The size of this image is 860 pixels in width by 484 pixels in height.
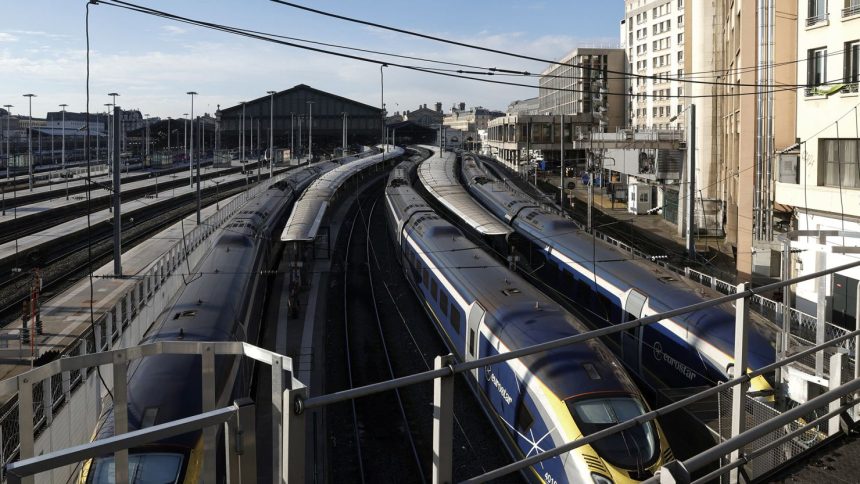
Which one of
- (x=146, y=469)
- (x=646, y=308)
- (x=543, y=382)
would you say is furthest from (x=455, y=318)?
(x=146, y=469)

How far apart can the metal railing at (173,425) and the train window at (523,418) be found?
6.95m

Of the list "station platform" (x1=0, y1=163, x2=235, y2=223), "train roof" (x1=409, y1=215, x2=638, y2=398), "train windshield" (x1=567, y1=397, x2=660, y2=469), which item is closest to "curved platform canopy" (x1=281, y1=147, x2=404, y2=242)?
"train roof" (x1=409, y1=215, x2=638, y2=398)

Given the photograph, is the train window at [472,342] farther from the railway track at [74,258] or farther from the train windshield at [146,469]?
the railway track at [74,258]

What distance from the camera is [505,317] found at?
42.1ft

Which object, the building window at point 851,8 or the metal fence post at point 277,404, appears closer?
the metal fence post at point 277,404

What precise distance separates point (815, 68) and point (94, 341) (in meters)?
18.8

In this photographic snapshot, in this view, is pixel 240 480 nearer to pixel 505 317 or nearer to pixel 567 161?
pixel 505 317

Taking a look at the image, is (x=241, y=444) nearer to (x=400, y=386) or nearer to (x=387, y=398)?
(x=400, y=386)

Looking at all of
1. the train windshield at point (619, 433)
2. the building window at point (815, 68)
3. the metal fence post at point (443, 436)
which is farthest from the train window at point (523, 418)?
the building window at point (815, 68)

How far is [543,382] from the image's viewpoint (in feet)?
34.0

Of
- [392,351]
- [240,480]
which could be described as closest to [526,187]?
[392,351]

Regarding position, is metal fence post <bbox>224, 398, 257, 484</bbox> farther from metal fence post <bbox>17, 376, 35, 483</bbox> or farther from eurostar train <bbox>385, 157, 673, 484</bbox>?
eurostar train <bbox>385, 157, 673, 484</bbox>

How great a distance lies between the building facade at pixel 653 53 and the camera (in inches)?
2522

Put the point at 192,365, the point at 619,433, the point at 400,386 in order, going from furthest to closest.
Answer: the point at 619,433
the point at 192,365
the point at 400,386
